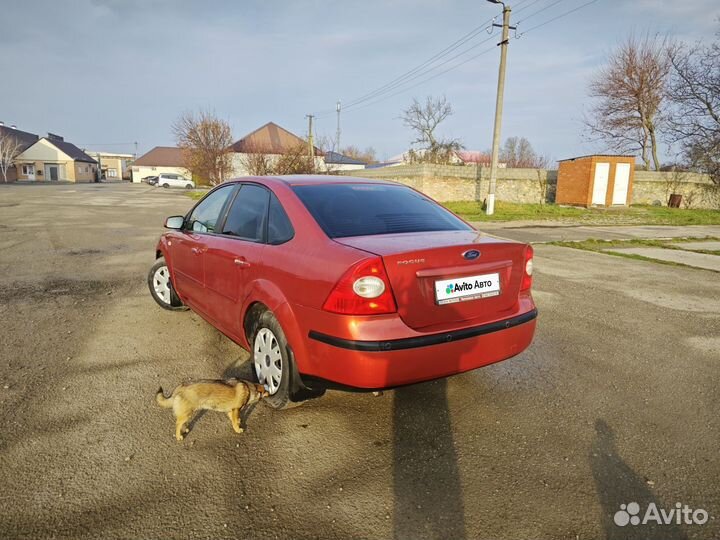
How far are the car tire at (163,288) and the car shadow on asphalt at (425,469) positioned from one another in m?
2.82

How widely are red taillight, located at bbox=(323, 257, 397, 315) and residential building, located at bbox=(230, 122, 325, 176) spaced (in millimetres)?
21509

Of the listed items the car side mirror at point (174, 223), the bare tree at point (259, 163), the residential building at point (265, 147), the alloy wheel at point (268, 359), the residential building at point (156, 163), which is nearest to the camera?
the alloy wheel at point (268, 359)

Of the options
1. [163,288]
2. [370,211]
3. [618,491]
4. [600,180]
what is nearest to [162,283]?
[163,288]

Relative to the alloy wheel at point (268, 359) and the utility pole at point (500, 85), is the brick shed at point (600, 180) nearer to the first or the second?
the utility pole at point (500, 85)

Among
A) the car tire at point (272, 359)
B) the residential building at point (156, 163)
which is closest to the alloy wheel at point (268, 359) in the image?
the car tire at point (272, 359)

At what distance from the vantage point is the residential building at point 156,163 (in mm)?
77500

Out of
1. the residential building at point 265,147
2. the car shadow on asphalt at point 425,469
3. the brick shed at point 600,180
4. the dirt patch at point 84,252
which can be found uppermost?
the residential building at point 265,147

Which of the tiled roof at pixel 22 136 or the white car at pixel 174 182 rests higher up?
the tiled roof at pixel 22 136

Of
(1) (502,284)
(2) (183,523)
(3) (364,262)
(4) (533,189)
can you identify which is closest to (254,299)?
(3) (364,262)

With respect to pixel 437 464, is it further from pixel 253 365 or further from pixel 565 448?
pixel 253 365

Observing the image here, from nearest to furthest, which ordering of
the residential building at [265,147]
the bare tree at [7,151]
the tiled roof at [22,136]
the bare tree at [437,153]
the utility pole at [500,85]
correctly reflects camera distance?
the utility pole at [500,85], the residential building at [265,147], the bare tree at [437,153], the bare tree at [7,151], the tiled roof at [22,136]

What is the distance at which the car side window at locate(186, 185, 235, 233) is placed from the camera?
3.91m

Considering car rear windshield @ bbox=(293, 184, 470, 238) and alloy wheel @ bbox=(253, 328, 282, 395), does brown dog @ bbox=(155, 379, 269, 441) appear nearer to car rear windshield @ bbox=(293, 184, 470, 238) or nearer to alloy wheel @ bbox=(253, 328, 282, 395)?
alloy wheel @ bbox=(253, 328, 282, 395)

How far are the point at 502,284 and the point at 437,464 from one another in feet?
3.72
